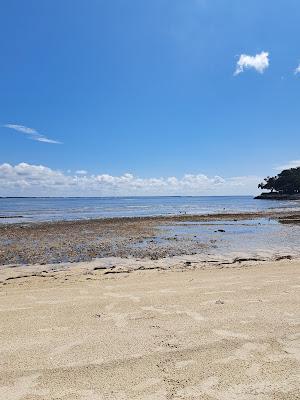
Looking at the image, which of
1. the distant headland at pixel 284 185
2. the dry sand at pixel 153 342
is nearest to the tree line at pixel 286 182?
the distant headland at pixel 284 185

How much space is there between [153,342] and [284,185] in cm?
15885

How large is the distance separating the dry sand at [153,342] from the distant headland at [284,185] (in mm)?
141228

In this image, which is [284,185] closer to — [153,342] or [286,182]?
[286,182]

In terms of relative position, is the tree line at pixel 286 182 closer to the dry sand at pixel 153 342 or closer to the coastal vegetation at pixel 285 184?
the coastal vegetation at pixel 285 184

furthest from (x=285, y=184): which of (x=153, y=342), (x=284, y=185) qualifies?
(x=153, y=342)

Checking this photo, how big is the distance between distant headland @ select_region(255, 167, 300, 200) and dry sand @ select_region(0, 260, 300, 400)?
463 ft

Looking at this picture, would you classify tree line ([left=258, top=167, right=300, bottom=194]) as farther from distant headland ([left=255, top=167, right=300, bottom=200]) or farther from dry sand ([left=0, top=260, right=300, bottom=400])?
dry sand ([left=0, top=260, right=300, bottom=400])

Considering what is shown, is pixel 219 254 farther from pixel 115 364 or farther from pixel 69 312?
pixel 115 364

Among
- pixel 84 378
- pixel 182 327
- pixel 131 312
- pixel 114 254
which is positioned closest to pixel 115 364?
pixel 84 378

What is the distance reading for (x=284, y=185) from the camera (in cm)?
15288

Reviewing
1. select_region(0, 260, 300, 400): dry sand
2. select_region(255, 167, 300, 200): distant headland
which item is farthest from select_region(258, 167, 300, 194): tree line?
select_region(0, 260, 300, 400): dry sand

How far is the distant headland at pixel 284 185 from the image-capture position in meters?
146

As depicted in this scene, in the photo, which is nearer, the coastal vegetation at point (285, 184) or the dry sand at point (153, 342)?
the dry sand at point (153, 342)

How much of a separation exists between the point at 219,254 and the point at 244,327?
1109 centimetres
